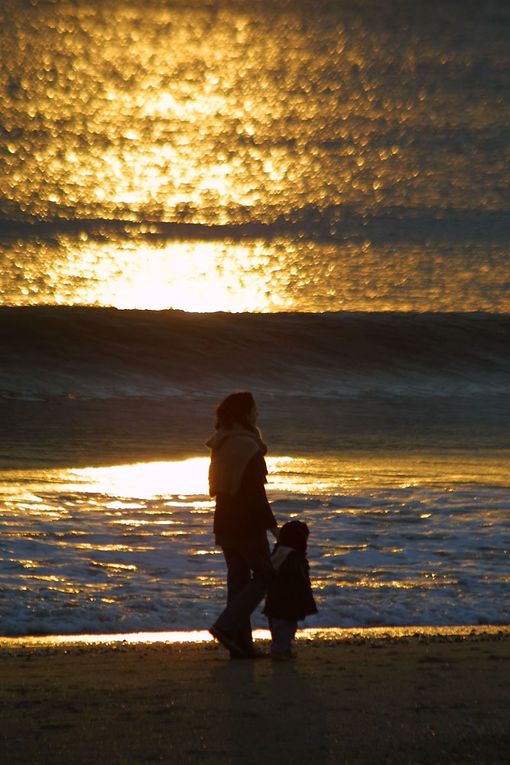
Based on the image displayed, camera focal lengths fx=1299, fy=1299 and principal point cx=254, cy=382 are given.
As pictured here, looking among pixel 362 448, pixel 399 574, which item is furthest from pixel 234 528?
pixel 362 448

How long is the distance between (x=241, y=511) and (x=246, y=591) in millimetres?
404

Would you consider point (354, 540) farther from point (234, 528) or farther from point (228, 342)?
point (228, 342)

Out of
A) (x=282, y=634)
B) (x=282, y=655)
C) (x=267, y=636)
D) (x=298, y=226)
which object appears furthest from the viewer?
(x=298, y=226)

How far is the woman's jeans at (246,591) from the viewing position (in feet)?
20.7

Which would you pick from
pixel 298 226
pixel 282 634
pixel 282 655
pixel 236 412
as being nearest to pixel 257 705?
pixel 282 655

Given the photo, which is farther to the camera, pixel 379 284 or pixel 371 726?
pixel 379 284

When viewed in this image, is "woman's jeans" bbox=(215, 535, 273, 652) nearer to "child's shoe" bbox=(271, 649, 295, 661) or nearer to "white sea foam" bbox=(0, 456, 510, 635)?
"child's shoe" bbox=(271, 649, 295, 661)

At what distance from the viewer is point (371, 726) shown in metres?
4.79

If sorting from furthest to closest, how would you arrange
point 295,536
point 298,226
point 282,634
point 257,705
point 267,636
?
1. point 298,226
2. point 267,636
3. point 295,536
4. point 282,634
5. point 257,705

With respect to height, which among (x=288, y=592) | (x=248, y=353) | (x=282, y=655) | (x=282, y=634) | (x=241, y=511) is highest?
(x=248, y=353)

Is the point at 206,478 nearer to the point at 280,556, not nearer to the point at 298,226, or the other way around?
the point at 280,556

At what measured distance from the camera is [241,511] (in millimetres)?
6328

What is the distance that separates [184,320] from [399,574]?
991 inches

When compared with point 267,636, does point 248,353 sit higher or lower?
higher
